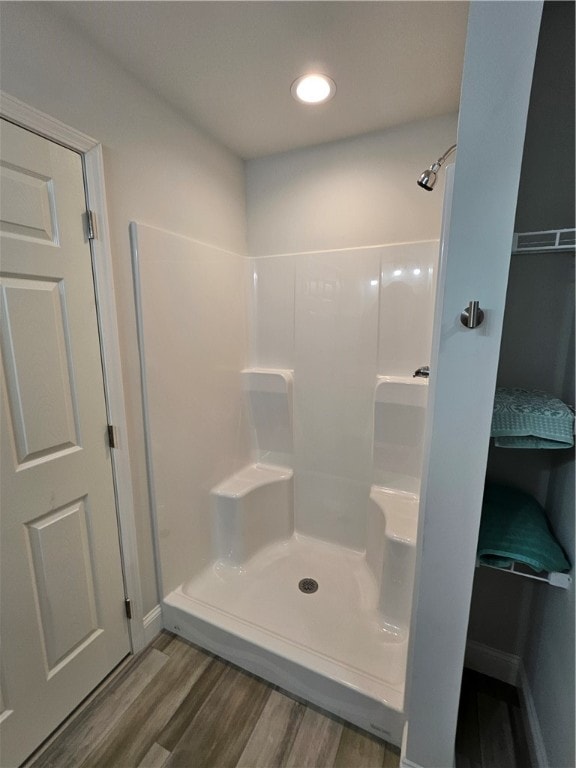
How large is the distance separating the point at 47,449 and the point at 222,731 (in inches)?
49.7

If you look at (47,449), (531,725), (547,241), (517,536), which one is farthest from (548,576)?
(47,449)

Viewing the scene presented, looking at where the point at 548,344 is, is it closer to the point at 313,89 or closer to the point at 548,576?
the point at 548,576

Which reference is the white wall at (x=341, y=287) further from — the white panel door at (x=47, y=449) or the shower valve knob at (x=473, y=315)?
the white panel door at (x=47, y=449)

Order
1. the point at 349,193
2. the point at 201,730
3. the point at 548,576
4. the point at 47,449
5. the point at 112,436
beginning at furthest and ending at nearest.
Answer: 1. the point at 349,193
2. the point at 112,436
3. the point at 201,730
4. the point at 47,449
5. the point at 548,576

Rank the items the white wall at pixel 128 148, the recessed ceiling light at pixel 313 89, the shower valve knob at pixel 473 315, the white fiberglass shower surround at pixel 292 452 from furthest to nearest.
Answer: the white fiberglass shower surround at pixel 292 452, the recessed ceiling light at pixel 313 89, the white wall at pixel 128 148, the shower valve knob at pixel 473 315

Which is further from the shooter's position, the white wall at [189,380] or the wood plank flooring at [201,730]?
the white wall at [189,380]

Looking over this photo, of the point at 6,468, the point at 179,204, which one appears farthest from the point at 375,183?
the point at 6,468

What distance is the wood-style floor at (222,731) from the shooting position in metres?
1.18

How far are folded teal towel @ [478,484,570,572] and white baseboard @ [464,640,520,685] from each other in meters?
0.76

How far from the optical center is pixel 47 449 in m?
1.17

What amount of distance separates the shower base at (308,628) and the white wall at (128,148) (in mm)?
330

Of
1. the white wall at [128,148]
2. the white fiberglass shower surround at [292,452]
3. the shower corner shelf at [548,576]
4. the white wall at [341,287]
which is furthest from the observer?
the white wall at [341,287]

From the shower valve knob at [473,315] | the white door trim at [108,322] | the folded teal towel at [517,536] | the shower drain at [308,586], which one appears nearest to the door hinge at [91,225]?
the white door trim at [108,322]

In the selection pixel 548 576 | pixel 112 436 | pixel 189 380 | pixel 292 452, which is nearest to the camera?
pixel 548 576
